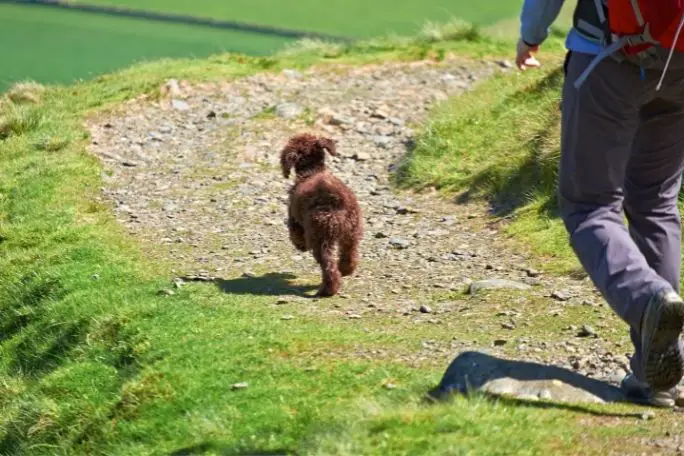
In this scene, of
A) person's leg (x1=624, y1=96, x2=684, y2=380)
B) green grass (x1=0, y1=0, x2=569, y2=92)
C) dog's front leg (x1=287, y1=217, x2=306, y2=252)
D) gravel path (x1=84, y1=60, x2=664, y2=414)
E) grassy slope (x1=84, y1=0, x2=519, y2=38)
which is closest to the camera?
person's leg (x1=624, y1=96, x2=684, y2=380)

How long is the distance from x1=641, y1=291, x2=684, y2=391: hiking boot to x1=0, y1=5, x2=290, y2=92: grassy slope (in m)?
15.6

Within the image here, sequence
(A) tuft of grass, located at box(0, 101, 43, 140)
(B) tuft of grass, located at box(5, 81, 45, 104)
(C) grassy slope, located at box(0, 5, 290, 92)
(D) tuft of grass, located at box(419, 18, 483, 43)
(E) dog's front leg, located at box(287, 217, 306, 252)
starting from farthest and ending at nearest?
(C) grassy slope, located at box(0, 5, 290, 92) < (D) tuft of grass, located at box(419, 18, 483, 43) < (B) tuft of grass, located at box(5, 81, 45, 104) < (A) tuft of grass, located at box(0, 101, 43, 140) < (E) dog's front leg, located at box(287, 217, 306, 252)

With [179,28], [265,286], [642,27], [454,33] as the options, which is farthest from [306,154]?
[179,28]

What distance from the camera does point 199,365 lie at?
718 centimetres

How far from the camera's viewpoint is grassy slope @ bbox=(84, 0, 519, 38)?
2478 centimetres

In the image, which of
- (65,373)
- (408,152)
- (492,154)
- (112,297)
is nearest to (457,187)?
(492,154)

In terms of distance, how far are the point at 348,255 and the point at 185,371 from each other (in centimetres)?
218

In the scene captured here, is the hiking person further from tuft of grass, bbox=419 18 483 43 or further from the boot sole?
tuft of grass, bbox=419 18 483 43

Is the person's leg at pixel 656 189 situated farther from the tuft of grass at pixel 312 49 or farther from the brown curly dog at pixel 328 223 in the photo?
the tuft of grass at pixel 312 49

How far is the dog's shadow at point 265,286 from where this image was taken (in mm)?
8984

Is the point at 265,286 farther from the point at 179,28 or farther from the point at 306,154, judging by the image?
the point at 179,28

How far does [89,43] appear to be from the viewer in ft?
76.3

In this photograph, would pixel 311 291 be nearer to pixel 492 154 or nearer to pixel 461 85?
pixel 492 154

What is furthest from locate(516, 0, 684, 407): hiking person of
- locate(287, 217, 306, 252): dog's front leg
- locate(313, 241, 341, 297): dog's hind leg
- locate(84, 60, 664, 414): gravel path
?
locate(287, 217, 306, 252): dog's front leg
